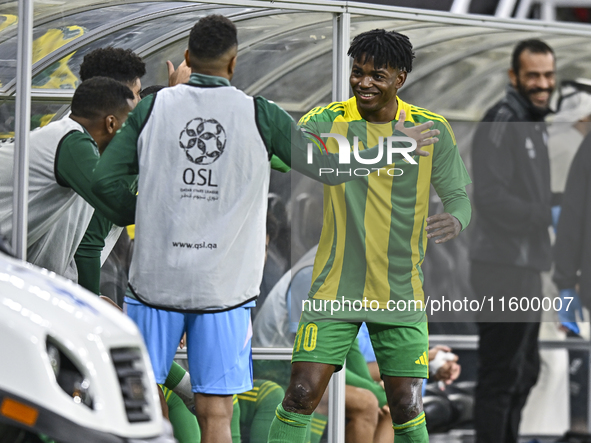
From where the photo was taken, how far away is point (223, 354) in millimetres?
3990

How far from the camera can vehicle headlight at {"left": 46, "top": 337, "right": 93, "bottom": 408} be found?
2.52 m

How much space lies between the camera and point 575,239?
529 cm

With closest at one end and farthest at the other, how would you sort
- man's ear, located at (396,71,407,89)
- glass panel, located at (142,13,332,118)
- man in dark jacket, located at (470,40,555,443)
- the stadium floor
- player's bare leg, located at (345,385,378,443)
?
man's ear, located at (396,71,407,89) < glass panel, located at (142,13,332,118) < player's bare leg, located at (345,385,378,443) < man in dark jacket, located at (470,40,555,443) < the stadium floor

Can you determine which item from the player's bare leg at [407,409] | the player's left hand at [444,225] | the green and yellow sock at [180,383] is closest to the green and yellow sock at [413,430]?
the player's bare leg at [407,409]

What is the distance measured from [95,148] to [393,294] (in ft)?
4.84

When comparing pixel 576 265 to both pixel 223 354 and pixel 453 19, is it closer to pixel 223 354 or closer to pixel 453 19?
pixel 453 19

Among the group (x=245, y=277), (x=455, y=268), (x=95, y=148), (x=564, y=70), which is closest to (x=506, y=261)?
(x=455, y=268)

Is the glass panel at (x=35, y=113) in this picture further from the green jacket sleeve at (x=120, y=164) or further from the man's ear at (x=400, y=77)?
the man's ear at (x=400, y=77)

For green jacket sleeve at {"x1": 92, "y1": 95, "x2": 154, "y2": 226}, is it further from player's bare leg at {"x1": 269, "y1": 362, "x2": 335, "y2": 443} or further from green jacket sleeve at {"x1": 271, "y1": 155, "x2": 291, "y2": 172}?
player's bare leg at {"x1": 269, "y1": 362, "x2": 335, "y2": 443}

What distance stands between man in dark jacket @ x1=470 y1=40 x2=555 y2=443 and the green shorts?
105 cm

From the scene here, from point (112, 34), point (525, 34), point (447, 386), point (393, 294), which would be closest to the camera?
point (393, 294)

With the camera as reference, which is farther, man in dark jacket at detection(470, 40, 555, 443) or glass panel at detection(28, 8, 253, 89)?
man in dark jacket at detection(470, 40, 555, 443)

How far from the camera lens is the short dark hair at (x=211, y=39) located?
3.95 m

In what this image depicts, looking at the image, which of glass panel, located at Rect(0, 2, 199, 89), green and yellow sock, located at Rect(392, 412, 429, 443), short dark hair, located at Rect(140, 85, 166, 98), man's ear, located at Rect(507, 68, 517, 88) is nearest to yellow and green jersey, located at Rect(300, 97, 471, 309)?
green and yellow sock, located at Rect(392, 412, 429, 443)
